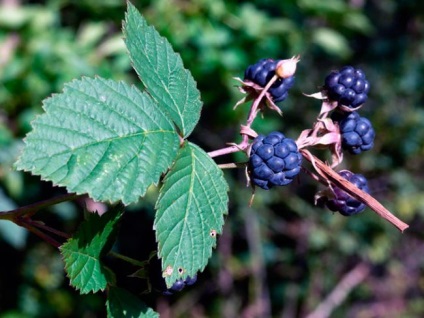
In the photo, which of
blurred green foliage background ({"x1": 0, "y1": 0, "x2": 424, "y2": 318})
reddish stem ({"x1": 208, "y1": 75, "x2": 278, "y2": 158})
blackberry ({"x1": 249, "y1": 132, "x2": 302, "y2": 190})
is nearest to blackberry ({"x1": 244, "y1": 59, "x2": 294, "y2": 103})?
reddish stem ({"x1": 208, "y1": 75, "x2": 278, "y2": 158})

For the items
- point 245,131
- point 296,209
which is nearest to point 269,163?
point 245,131

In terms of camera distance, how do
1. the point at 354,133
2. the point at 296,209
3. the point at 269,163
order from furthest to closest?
the point at 296,209, the point at 354,133, the point at 269,163

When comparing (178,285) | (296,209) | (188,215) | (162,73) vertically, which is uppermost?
(162,73)

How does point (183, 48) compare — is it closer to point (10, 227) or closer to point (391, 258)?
point (10, 227)

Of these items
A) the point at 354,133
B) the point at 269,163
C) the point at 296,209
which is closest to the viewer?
the point at 269,163

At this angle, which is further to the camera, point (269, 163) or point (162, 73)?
point (162, 73)

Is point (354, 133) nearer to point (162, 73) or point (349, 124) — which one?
point (349, 124)

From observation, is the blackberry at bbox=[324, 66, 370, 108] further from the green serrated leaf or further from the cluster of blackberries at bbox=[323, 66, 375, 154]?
the green serrated leaf

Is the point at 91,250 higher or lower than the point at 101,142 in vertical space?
lower
